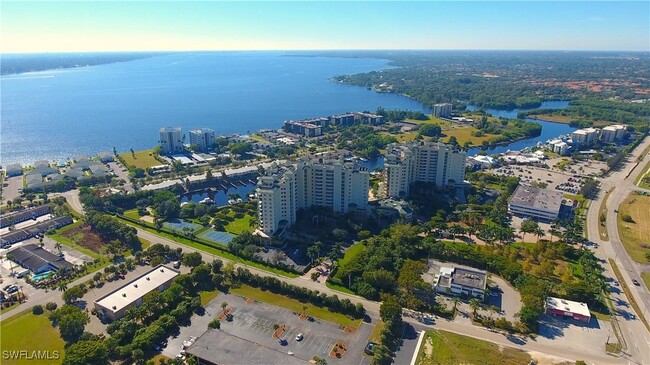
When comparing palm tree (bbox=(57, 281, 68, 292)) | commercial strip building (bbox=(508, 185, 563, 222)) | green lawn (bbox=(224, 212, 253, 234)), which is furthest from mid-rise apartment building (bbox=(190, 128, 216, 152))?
commercial strip building (bbox=(508, 185, 563, 222))

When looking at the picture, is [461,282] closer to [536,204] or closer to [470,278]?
[470,278]

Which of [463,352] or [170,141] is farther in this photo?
[170,141]

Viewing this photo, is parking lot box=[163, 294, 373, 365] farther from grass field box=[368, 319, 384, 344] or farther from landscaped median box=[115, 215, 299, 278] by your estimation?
landscaped median box=[115, 215, 299, 278]

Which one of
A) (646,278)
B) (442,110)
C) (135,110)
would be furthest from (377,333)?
(135,110)

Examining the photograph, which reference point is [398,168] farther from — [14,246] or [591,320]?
[14,246]

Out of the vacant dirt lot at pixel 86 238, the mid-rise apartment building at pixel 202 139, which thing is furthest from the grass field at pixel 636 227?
the mid-rise apartment building at pixel 202 139
